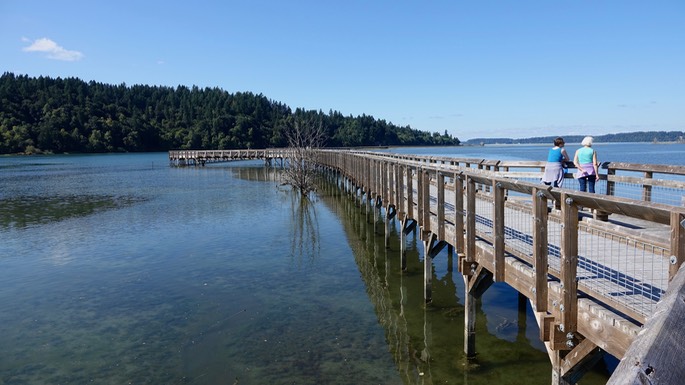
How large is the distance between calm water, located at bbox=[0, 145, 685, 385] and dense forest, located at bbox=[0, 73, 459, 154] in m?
91.2

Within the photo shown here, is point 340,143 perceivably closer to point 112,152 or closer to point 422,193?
point 112,152

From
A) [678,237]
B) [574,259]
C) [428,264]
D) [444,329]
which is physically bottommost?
[444,329]

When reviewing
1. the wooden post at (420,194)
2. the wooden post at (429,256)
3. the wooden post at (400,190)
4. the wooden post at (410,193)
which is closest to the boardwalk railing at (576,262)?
the wooden post at (420,194)

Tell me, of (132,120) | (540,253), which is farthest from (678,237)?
(132,120)

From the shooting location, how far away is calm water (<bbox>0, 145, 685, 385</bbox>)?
8047 mm

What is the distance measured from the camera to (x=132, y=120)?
454 ft

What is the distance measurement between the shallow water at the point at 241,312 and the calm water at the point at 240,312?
38 millimetres

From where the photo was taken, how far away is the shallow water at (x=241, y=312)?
26.4ft

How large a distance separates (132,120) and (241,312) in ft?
463

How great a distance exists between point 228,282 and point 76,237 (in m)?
9.78

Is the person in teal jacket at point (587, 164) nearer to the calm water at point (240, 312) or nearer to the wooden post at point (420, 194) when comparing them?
the calm water at point (240, 312)

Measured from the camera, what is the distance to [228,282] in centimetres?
1294

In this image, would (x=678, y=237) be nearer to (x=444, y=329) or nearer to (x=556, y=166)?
(x=444, y=329)

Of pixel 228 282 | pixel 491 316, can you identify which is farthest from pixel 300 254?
pixel 491 316
